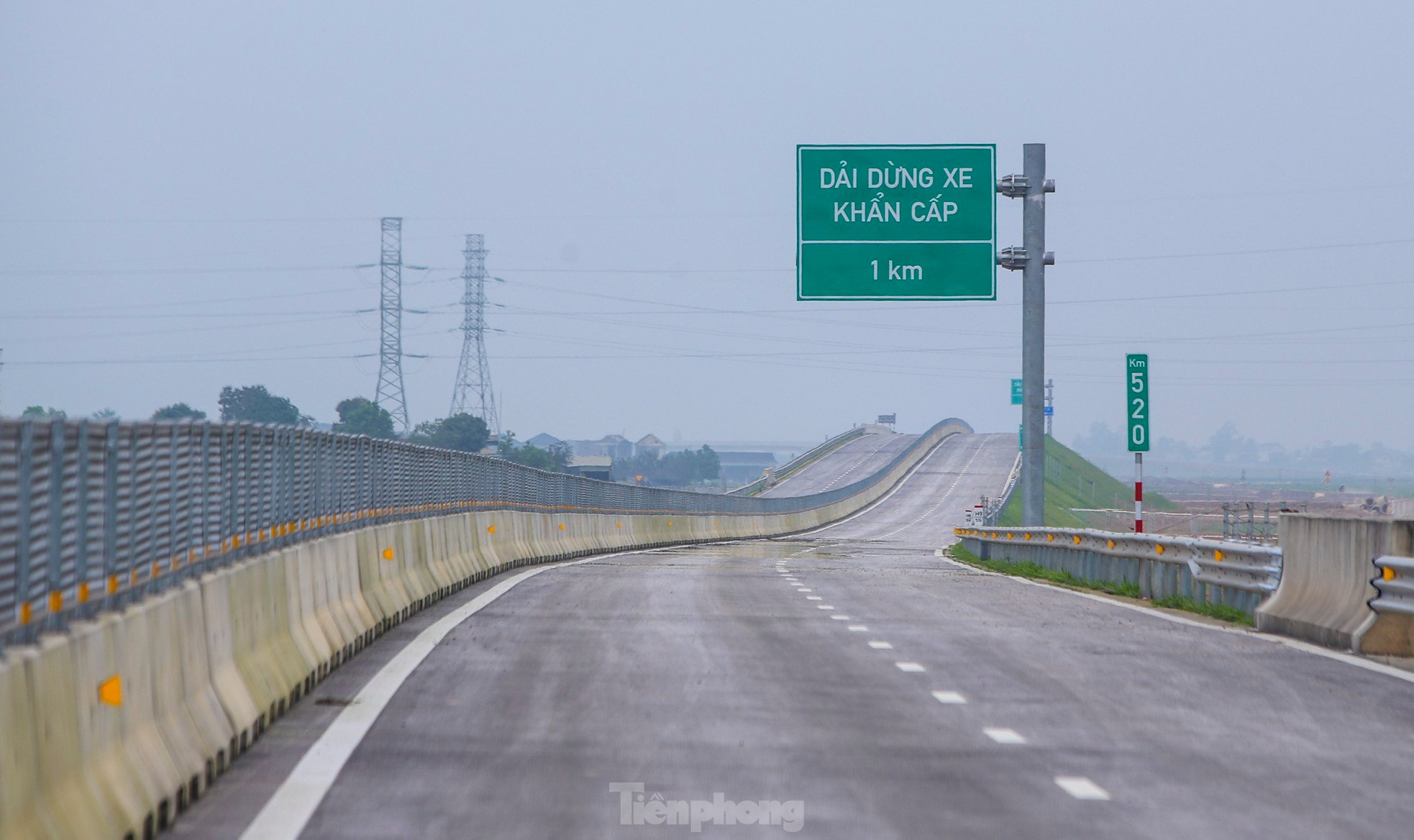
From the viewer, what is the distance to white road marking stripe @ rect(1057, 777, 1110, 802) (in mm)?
7745

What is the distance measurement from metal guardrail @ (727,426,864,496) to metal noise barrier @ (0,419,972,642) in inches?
4012

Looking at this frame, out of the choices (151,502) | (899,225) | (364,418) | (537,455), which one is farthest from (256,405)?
(151,502)

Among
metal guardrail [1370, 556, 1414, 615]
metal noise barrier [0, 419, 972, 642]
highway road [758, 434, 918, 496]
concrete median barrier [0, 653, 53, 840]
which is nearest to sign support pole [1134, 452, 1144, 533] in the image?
metal guardrail [1370, 556, 1414, 615]

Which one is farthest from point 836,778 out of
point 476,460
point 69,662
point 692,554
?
point 692,554

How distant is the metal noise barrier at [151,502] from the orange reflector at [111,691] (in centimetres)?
30

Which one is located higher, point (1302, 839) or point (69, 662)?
point (69, 662)

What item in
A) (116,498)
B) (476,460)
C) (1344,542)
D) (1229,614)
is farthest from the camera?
(476,460)

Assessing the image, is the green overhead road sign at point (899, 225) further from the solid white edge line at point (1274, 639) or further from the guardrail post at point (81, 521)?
the guardrail post at point (81, 521)

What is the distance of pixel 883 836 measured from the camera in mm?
6863

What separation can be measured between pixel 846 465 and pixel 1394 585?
133 meters

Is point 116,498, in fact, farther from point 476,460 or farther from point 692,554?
point 692,554

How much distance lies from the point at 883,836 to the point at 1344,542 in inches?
363

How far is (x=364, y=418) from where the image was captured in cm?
12431

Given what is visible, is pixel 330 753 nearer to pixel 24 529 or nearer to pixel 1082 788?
pixel 24 529
